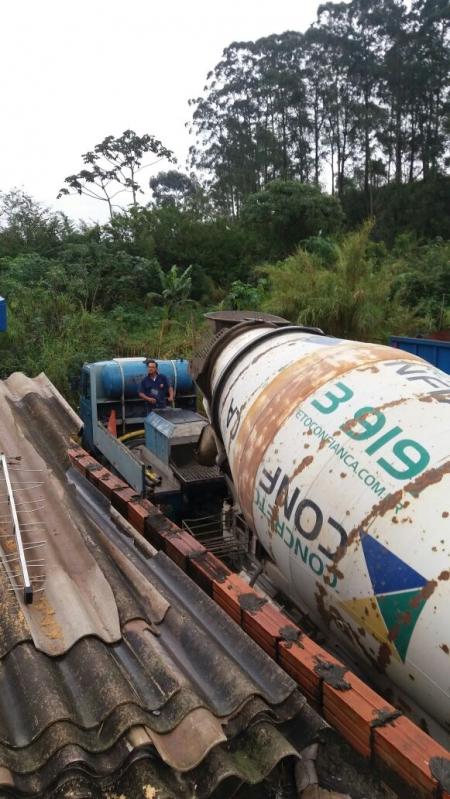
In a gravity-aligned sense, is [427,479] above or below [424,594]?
above

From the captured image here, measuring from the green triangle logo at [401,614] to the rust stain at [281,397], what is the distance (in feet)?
4.35

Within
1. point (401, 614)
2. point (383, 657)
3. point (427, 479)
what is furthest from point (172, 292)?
point (401, 614)

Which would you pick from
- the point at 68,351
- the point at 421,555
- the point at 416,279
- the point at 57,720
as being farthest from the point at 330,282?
the point at 57,720

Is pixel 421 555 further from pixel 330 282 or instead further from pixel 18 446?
pixel 330 282

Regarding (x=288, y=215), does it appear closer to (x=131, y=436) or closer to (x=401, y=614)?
(x=131, y=436)

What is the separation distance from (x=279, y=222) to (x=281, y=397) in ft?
73.2

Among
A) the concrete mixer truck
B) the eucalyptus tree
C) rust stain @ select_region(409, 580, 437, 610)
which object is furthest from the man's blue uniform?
the eucalyptus tree

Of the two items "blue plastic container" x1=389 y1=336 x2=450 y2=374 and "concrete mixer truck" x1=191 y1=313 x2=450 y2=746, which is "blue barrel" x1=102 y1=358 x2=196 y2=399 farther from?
"concrete mixer truck" x1=191 y1=313 x2=450 y2=746

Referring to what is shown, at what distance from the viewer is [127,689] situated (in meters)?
2.39

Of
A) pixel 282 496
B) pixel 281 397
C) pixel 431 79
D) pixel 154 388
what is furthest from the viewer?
pixel 431 79

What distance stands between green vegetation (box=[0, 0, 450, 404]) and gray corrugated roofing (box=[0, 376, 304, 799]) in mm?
7262

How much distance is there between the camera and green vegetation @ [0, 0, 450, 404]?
1552 centimetres

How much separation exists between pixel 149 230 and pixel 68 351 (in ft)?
39.8

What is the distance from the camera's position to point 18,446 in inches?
190
